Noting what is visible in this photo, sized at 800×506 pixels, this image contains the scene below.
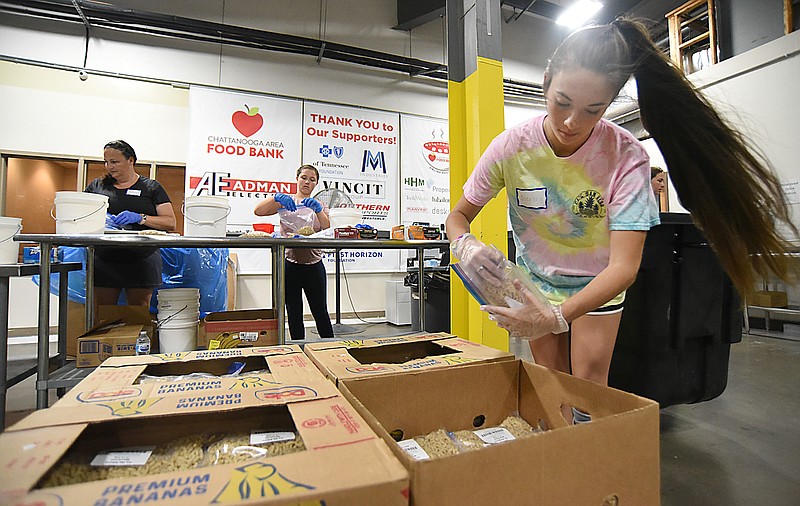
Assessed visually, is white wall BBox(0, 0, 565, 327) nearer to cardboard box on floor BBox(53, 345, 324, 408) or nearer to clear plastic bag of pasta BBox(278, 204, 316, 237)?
clear plastic bag of pasta BBox(278, 204, 316, 237)

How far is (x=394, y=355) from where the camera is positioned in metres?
1.00

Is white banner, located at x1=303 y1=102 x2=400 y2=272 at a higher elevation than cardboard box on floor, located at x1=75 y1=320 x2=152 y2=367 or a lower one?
higher

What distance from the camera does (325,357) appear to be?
32.4 inches

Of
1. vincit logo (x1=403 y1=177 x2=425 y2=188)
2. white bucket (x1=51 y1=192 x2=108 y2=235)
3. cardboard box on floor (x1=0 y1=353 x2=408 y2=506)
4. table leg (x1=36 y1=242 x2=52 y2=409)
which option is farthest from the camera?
vincit logo (x1=403 y1=177 x2=425 y2=188)

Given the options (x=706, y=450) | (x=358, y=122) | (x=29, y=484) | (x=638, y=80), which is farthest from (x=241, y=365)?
(x=358, y=122)

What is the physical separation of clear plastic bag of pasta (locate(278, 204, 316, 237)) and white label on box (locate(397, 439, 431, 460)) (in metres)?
2.13

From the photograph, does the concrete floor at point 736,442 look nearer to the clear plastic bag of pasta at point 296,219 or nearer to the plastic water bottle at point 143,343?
the plastic water bottle at point 143,343

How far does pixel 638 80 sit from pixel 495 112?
127 cm

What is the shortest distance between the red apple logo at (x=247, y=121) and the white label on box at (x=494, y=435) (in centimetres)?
441

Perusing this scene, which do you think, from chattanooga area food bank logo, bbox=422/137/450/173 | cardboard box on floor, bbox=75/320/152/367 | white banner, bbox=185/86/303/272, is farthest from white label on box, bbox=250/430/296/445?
chattanooga area food bank logo, bbox=422/137/450/173

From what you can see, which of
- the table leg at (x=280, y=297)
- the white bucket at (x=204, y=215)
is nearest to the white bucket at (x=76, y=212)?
the white bucket at (x=204, y=215)

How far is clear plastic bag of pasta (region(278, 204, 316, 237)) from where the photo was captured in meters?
2.69

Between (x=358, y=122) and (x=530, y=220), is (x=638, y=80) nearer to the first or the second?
(x=530, y=220)

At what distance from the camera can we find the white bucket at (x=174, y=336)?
2.08m
